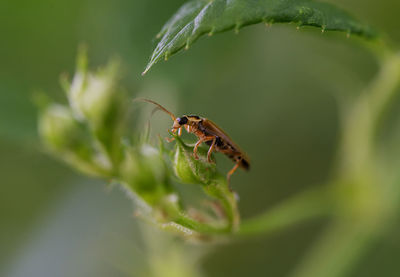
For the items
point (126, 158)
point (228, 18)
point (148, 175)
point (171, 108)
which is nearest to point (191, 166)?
point (148, 175)

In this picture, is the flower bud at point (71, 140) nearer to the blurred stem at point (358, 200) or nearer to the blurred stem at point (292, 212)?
the blurred stem at point (292, 212)

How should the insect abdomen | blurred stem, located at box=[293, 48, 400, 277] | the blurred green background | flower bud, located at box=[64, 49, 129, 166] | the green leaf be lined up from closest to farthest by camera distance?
the green leaf
flower bud, located at box=[64, 49, 129, 166]
the insect abdomen
blurred stem, located at box=[293, 48, 400, 277]
the blurred green background

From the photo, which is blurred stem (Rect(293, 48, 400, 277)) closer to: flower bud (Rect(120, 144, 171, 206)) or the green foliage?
the green foliage

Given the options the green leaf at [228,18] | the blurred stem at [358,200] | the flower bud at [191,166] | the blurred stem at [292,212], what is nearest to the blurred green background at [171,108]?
the blurred stem at [358,200]

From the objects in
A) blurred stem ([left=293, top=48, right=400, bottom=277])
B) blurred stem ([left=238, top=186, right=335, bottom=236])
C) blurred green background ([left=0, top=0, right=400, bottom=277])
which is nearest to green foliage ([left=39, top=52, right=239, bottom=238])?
blurred stem ([left=238, top=186, right=335, bottom=236])

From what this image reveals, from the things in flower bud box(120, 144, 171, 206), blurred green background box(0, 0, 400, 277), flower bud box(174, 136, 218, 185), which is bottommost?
flower bud box(174, 136, 218, 185)

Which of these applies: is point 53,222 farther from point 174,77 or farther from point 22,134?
point 174,77
